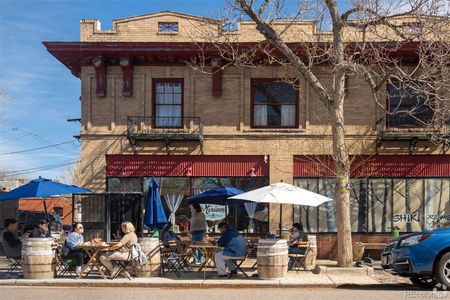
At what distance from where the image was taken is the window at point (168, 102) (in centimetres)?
1845

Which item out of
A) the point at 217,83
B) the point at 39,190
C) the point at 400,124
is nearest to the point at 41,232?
the point at 39,190

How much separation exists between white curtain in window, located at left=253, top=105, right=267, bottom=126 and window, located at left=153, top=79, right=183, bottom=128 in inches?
94.1

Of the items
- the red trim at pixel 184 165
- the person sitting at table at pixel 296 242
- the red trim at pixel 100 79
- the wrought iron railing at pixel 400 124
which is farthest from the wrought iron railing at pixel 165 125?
the wrought iron railing at pixel 400 124

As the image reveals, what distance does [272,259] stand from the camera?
40.4 ft

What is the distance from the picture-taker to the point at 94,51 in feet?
58.9

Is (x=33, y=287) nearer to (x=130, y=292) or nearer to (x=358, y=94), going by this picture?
(x=130, y=292)

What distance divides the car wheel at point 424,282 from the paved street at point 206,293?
1.58ft

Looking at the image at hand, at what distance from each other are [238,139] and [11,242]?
7.62 m

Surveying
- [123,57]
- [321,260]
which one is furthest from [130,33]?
[321,260]

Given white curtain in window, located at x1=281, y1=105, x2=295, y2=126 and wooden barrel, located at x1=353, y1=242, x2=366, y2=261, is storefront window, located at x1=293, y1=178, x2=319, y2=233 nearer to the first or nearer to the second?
wooden barrel, located at x1=353, y1=242, x2=366, y2=261

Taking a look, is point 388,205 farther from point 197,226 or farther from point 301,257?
point 197,226

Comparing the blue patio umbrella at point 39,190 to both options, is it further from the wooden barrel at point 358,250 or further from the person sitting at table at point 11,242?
the wooden barrel at point 358,250

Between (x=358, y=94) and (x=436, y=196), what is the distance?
402cm

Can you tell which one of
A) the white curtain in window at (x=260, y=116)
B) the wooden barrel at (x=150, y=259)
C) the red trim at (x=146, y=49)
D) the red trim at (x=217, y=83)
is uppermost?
the red trim at (x=146, y=49)
